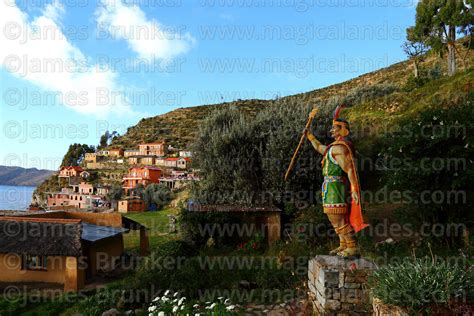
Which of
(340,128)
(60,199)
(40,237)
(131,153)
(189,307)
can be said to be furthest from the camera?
(131,153)

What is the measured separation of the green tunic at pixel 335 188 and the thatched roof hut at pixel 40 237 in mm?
10492

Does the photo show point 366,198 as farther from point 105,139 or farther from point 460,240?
point 105,139

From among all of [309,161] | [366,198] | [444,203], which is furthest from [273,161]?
[444,203]

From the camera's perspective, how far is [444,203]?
10.4 m

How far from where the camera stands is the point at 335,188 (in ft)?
24.1

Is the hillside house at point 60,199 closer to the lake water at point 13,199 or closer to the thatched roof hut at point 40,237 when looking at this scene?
the lake water at point 13,199

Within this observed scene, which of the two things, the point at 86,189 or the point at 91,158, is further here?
the point at 91,158

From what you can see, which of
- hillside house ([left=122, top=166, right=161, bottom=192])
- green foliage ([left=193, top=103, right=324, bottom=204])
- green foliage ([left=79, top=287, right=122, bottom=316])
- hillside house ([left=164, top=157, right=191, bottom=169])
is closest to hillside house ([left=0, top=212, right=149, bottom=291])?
green foliage ([left=79, top=287, right=122, bottom=316])

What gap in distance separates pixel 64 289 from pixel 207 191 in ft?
23.6

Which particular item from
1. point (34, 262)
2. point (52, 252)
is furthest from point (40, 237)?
point (34, 262)

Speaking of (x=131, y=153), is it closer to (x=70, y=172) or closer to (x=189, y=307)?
(x=70, y=172)

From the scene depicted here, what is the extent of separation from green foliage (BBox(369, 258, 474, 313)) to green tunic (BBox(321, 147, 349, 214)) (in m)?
1.91

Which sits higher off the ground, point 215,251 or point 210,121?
point 210,121

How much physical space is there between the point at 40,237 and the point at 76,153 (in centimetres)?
10881
